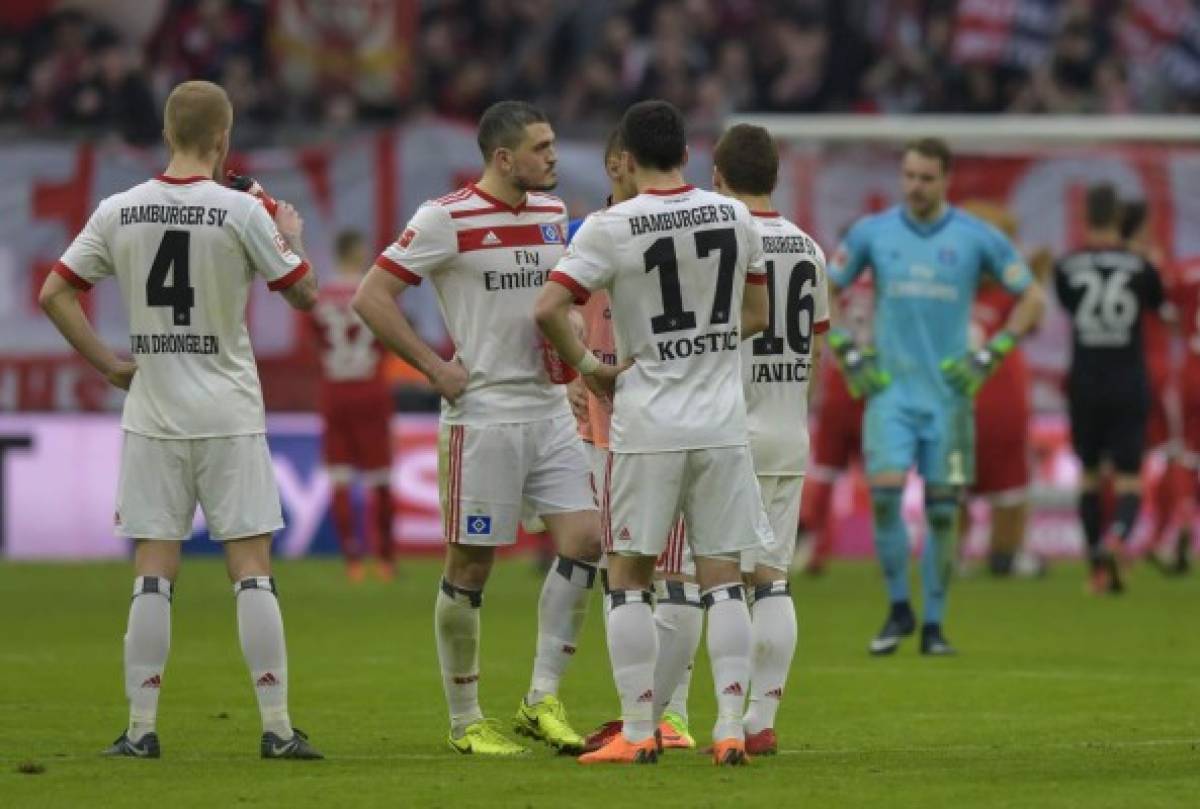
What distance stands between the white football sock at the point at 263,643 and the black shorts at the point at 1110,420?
32.4ft

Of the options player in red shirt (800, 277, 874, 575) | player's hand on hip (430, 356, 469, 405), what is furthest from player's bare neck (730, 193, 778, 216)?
player in red shirt (800, 277, 874, 575)

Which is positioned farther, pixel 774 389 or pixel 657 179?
pixel 774 389

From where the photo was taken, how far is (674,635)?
372 inches

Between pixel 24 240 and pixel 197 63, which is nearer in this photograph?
pixel 24 240

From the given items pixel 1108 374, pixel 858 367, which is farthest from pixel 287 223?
pixel 1108 374

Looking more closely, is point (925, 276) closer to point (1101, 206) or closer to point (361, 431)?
point (1101, 206)

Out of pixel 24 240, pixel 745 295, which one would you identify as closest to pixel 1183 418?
pixel 24 240

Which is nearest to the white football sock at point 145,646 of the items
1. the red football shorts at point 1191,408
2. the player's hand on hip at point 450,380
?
the player's hand on hip at point 450,380

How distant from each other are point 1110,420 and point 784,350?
8374 millimetres

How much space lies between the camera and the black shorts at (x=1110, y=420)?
18.0m

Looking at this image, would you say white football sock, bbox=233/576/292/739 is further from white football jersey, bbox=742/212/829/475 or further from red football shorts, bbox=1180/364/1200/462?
red football shorts, bbox=1180/364/1200/462

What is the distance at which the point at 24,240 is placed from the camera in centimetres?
2153

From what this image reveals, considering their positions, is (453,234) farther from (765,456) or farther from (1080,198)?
(1080,198)

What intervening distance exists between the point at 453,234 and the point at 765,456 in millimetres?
1641
